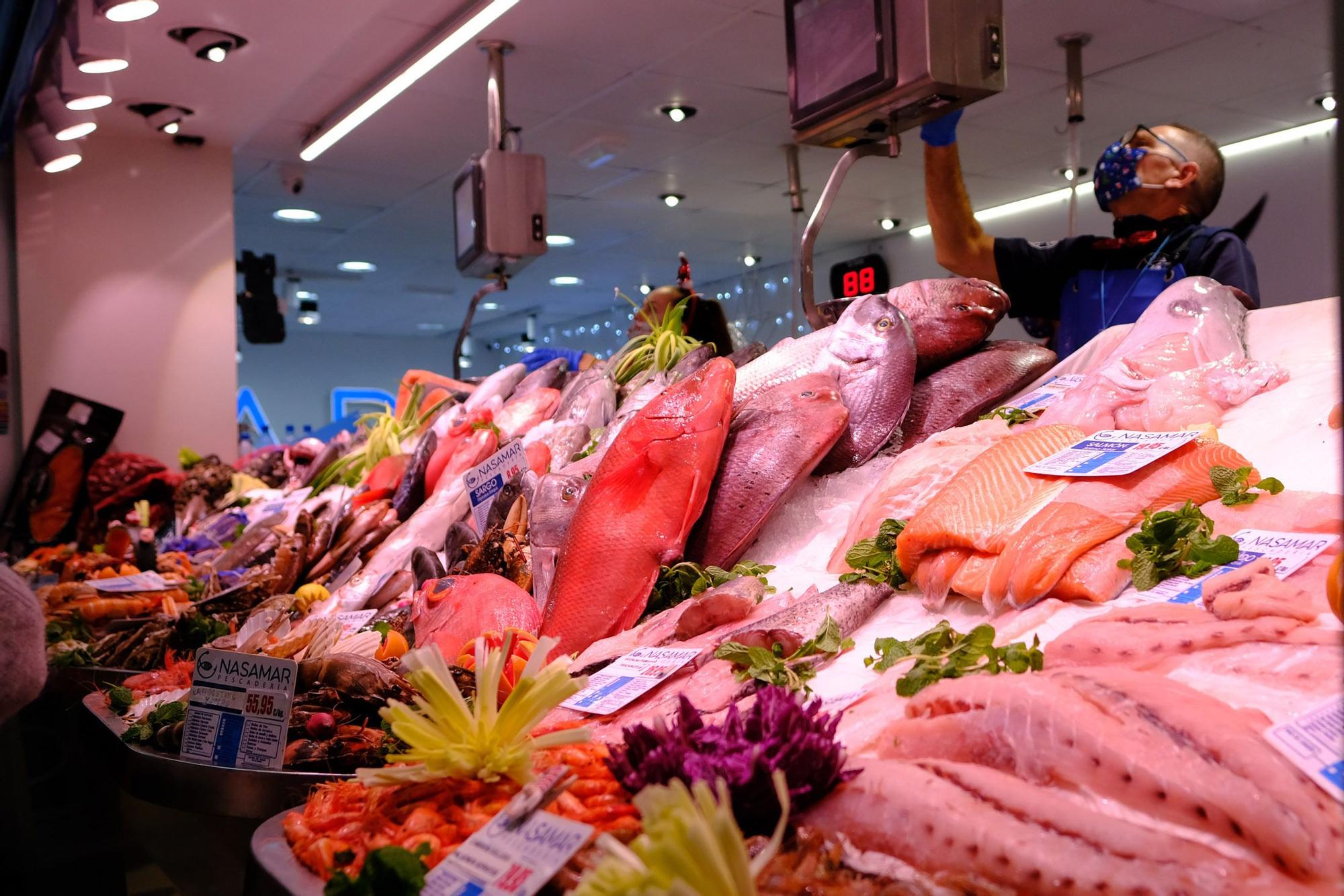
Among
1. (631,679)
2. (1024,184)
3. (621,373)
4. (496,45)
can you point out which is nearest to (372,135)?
(496,45)

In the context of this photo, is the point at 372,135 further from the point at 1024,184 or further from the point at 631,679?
the point at 631,679

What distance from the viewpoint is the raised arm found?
11.0 ft

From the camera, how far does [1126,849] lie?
0.99 metres

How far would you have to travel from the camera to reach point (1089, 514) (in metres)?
1.77

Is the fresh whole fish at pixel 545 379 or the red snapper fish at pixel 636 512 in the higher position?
the fresh whole fish at pixel 545 379

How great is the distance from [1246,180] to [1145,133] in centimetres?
760

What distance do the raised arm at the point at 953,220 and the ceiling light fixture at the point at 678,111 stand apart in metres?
4.63

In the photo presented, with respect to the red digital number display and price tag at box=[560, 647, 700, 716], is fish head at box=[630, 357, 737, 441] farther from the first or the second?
the red digital number display

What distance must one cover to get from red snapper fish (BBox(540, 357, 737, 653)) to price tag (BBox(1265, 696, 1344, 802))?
4.60ft

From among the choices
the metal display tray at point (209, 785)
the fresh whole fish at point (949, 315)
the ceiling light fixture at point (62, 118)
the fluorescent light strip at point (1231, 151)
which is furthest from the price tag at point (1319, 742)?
the fluorescent light strip at point (1231, 151)

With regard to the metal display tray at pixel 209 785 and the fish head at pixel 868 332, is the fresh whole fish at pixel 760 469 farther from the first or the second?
the metal display tray at pixel 209 785

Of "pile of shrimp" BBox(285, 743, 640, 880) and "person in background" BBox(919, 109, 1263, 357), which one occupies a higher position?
"person in background" BBox(919, 109, 1263, 357)

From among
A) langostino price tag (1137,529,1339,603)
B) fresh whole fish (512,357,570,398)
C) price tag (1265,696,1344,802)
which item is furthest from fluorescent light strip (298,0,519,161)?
price tag (1265,696,1344,802)

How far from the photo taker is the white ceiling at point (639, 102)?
6.12 meters
